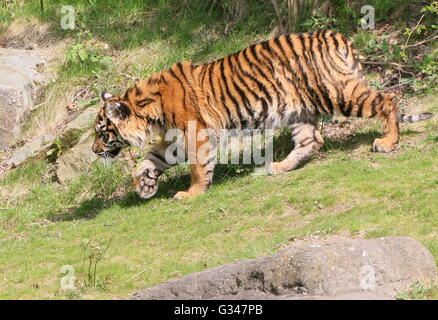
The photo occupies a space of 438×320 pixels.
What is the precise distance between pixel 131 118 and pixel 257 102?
1.63m

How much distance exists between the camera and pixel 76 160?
43.4ft

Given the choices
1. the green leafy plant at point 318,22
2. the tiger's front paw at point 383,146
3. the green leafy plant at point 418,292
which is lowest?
the tiger's front paw at point 383,146

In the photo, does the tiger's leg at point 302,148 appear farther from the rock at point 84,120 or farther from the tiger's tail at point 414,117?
the rock at point 84,120

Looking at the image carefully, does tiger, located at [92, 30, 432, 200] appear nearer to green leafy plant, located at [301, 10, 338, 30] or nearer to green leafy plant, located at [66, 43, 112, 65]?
green leafy plant, located at [301, 10, 338, 30]

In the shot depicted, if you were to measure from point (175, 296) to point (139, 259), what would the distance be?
2.23m

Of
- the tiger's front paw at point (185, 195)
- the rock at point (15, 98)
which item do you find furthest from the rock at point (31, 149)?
the tiger's front paw at point (185, 195)

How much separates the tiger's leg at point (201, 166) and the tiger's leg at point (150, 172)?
0.46m

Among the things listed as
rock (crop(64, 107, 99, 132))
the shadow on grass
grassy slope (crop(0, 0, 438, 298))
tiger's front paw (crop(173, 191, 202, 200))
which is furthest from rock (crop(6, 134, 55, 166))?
tiger's front paw (crop(173, 191, 202, 200))

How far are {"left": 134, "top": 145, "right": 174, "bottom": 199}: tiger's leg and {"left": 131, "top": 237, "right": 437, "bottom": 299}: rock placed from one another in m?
4.38

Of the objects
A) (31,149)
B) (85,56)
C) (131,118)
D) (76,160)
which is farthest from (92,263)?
(85,56)

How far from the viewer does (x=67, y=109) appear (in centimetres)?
1516

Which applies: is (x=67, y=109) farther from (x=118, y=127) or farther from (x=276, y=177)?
(x=276, y=177)

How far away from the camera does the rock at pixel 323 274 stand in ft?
20.5

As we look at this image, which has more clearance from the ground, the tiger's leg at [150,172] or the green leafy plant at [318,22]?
the green leafy plant at [318,22]
